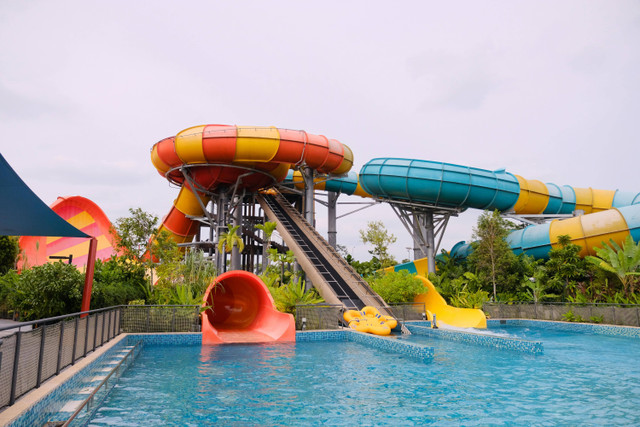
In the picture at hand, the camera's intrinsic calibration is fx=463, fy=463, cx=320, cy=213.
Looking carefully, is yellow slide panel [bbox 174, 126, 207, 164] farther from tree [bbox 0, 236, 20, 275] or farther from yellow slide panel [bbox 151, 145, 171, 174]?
tree [bbox 0, 236, 20, 275]

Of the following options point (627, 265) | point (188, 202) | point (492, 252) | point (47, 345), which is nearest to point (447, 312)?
point (492, 252)

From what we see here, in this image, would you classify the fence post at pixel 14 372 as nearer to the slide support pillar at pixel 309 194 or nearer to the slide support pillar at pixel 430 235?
the slide support pillar at pixel 309 194

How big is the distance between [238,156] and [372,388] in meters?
18.0

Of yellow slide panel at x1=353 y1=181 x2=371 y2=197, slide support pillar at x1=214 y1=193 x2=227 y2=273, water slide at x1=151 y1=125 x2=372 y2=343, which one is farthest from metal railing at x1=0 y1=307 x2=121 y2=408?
yellow slide panel at x1=353 y1=181 x2=371 y2=197

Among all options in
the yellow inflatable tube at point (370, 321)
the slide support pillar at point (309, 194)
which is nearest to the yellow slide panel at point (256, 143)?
the slide support pillar at point (309, 194)

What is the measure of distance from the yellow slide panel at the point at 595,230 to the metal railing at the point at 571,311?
493cm

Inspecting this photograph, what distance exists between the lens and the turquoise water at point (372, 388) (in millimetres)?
5941

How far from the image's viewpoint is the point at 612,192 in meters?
32.6

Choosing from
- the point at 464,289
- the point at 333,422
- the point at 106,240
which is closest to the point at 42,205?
the point at 333,422

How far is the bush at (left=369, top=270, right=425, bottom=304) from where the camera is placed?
19.1 metres

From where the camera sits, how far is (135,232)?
17250 mm

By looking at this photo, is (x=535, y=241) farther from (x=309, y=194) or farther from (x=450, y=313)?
(x=309, y=194)

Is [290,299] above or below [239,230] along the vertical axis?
below

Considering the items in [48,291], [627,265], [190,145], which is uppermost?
[190,145]
